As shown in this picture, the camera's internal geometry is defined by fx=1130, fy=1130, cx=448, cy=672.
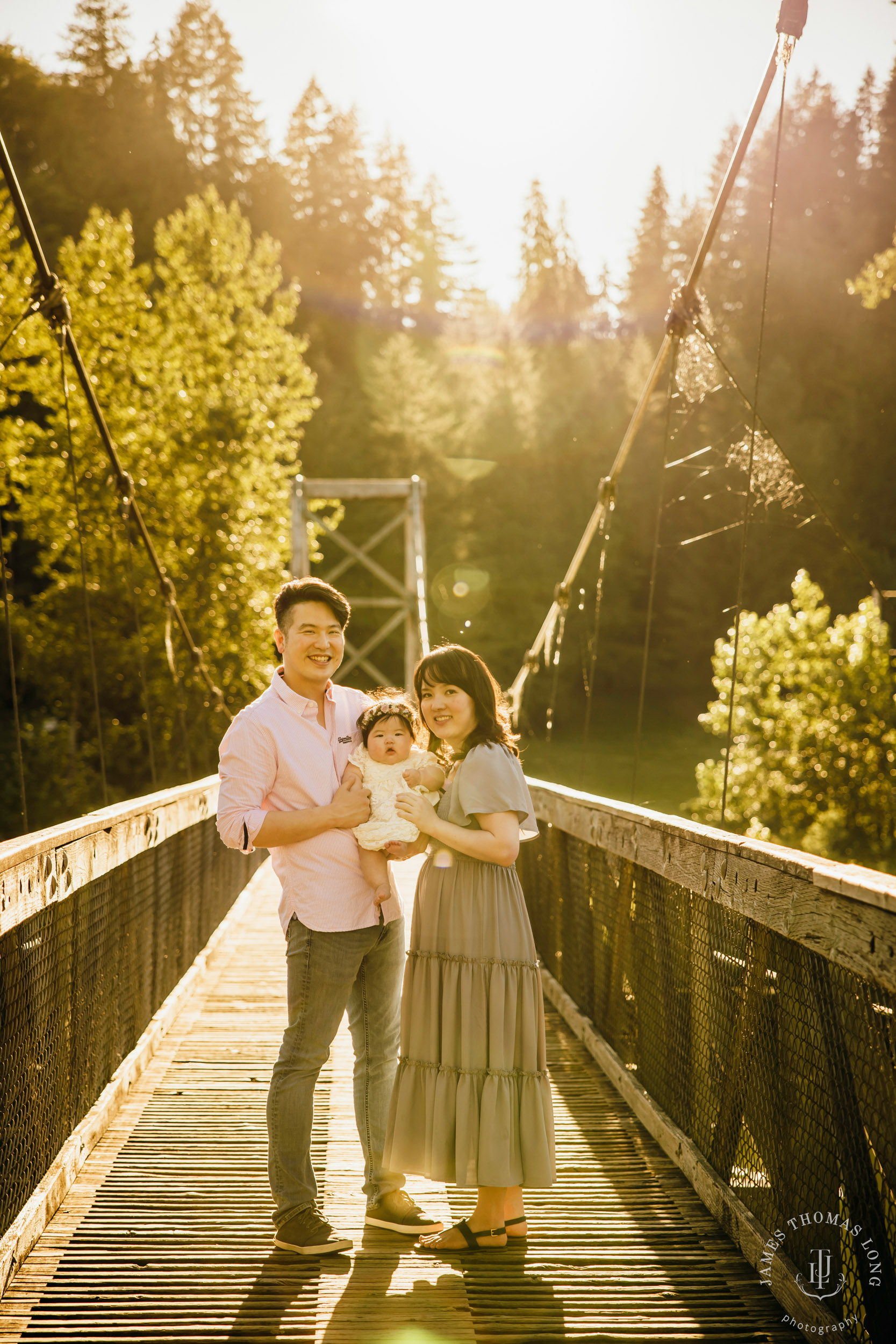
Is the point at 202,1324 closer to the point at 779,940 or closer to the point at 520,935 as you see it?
the point at 520,935

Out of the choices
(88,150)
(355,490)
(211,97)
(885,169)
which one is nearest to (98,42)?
(211,97)

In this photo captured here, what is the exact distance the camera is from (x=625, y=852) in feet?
8.31

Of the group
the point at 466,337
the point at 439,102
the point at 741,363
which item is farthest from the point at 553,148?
the point at 466,337

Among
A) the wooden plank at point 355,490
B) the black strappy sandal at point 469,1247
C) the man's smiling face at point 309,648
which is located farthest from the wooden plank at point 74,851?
the wooden plank at point 355,490

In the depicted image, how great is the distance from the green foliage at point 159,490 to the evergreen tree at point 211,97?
10.9 metres

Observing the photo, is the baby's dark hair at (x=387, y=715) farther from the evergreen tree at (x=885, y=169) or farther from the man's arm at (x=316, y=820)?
the evergreen tree at (x=885, y=169)

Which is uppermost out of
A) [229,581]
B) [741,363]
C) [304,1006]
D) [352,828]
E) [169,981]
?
[741,363]

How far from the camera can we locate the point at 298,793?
1.92m

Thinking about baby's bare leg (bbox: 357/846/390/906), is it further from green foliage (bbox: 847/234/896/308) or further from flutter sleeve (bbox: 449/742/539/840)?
green foliage (bbox: 847/234/896/308)

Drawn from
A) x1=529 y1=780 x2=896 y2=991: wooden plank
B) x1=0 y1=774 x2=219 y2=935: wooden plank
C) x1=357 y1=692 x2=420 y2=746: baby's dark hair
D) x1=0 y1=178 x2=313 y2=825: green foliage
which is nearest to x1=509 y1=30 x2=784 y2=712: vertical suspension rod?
x1=0 y1=774 x2=219 y2=935: wooden plank

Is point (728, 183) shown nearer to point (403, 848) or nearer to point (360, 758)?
point (360, 758)

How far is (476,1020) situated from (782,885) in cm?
56

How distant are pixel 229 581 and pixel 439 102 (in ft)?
21.0

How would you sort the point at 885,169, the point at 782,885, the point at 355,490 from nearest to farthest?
1. the point at 782,885
2. the point at 885,169
3. the point at 355,490
